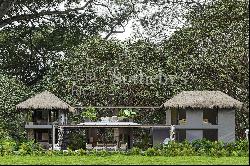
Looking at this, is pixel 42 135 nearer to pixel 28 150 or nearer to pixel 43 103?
pixel 43 103

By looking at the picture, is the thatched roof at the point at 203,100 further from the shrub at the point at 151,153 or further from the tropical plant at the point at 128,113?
the shrub at the point at 151,153

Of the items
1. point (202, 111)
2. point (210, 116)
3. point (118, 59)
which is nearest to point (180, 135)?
point (202, 111)

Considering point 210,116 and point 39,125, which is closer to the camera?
point 39,125

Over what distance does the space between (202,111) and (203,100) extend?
797 millimetres

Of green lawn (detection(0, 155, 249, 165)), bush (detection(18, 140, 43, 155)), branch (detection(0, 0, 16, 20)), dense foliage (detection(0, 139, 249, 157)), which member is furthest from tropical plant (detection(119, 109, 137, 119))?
green lawn (detection(0, 155, 249, 165))

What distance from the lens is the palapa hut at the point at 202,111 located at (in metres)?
35.4

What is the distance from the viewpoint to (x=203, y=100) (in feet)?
116

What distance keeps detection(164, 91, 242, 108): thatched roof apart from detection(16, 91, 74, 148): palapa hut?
217 inches

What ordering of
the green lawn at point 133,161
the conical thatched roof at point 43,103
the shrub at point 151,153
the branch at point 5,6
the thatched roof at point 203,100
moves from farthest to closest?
1. the branch at point 5,6
2. the conical thatched roof at point 43,103
3. the thatched roof at point 203,100
4. the shrub at point 151,153
5. the green lawn at point 133,161

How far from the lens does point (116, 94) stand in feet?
133

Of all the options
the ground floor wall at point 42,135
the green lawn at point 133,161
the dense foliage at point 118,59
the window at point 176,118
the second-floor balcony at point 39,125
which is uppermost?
the dense foliage at point 118,59

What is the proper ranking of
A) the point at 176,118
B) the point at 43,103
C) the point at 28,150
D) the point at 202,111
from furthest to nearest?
the point at 176,118 → the point at 43,103 → the point at 202,111 → the point at 28,150

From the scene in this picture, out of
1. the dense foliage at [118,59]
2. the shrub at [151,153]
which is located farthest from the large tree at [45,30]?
the shrub at [151,153]

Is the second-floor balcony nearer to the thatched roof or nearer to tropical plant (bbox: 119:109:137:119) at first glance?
tropical plant (bbox: 119:109:137:119)
